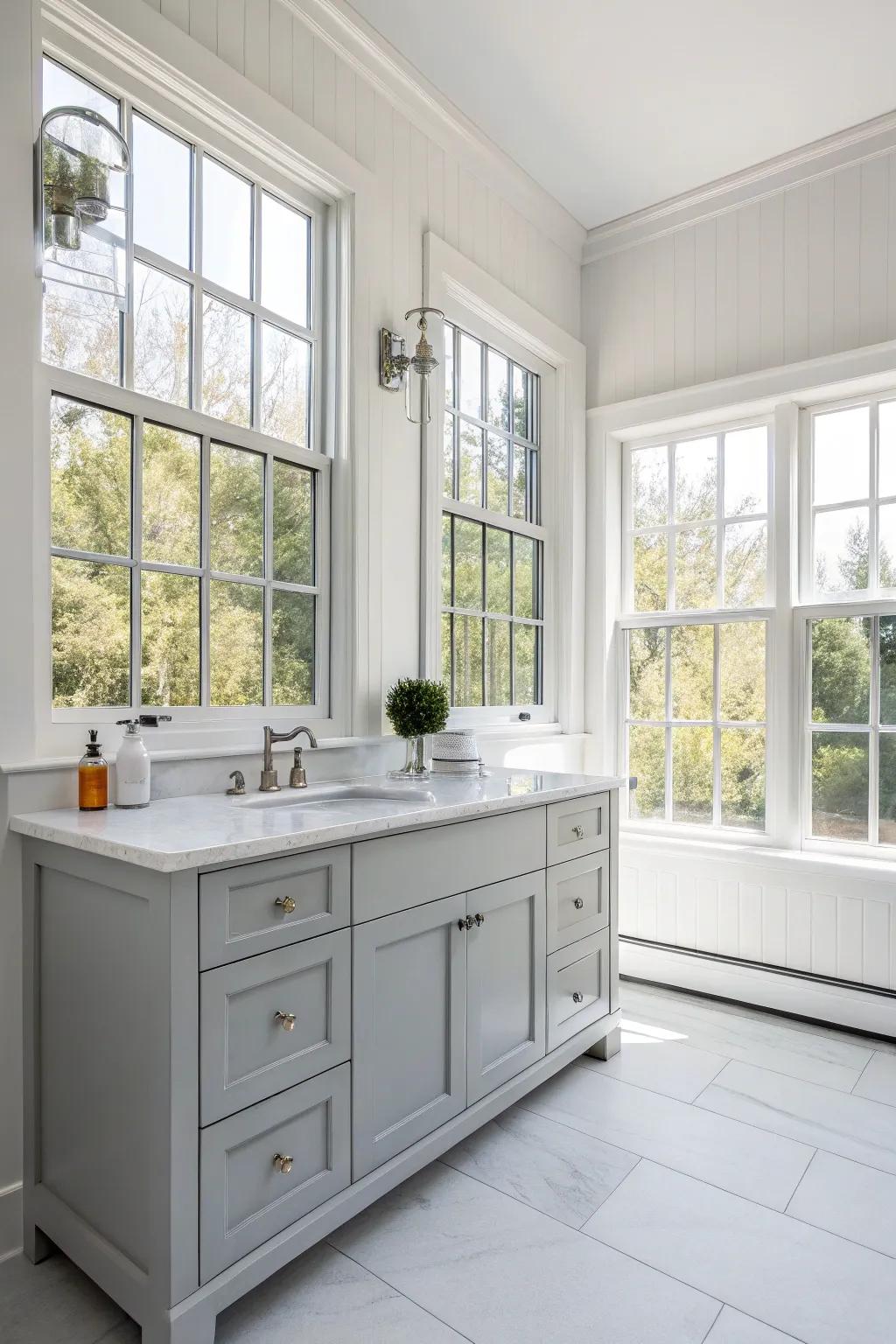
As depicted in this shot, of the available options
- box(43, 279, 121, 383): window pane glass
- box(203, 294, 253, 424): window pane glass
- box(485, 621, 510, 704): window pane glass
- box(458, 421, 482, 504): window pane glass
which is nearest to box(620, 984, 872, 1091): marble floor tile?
box(485, 621, 510, 704): window pane glass

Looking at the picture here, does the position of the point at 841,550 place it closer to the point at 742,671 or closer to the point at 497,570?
the point at 742,671

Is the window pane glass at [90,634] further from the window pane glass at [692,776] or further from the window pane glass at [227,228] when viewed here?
the window pane glass at [692,776]

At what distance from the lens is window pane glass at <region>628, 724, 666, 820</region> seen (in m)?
3.47

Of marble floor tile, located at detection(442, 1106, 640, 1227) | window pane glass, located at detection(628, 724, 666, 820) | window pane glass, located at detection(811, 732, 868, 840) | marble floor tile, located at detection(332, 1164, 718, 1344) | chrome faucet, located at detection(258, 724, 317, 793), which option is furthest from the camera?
window pane glass, located at detection(628, 724, 666, 820)

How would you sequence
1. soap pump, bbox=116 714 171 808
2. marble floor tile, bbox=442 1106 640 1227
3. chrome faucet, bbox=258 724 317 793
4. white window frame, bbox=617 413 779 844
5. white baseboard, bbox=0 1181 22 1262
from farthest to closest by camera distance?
white window frame, bbox=617 413 779 844
chrome faucet, bbox=258 724 317 793
marble floor tile, bbox=442 1106 640 1227
soap pump, bbox=116 714 171 808
white baseboard, bbox=0 1181 22 1262

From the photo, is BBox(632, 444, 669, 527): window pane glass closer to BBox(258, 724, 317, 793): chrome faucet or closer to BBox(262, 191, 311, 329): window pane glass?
BBox(262, 191, 311, 329): window pane glass

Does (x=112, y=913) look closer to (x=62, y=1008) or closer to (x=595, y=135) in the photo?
(x=62, y=1008)

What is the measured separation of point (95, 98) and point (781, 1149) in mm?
3082

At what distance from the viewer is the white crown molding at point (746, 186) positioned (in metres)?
2.91

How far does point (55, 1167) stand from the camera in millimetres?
1604

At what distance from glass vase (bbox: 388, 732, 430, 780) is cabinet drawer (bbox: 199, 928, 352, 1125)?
832 mm

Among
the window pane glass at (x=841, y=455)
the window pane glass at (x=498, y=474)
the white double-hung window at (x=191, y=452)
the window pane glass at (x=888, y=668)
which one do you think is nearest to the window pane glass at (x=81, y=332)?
the white double-hung window at (x=191, y=452)

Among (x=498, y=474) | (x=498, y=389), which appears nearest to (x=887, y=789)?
(x=498, y=474)

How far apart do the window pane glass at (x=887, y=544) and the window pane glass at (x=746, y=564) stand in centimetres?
40
